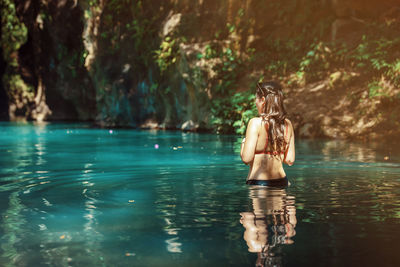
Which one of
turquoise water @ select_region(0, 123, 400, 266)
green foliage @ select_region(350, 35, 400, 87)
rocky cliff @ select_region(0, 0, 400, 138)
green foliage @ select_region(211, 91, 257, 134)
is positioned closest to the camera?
turquoise water @ select_region(0, 123, 400, 266)

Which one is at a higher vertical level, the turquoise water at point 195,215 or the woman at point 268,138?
the woman at point 268,138

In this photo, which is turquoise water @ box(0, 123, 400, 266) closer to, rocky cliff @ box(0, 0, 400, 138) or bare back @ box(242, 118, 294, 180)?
bare back @ box(242, 118, 294, 180)

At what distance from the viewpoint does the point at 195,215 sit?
6391 mm

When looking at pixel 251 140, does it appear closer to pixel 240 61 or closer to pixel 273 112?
pixel 273 112

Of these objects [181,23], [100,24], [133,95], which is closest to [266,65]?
[181,23]

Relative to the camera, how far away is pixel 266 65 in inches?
976

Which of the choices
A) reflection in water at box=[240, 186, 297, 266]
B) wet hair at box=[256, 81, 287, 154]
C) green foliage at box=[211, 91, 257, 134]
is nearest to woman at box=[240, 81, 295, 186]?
wet hair at box=[256, 81, 287, 154]

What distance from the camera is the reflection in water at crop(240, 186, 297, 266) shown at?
15.6 feet

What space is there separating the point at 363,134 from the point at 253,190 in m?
12.1

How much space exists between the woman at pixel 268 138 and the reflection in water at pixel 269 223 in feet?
0.74

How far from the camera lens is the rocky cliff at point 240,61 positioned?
20500 millimetres

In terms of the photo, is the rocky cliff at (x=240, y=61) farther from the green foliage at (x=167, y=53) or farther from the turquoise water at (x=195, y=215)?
the turquoise water at (x=195, y=215)

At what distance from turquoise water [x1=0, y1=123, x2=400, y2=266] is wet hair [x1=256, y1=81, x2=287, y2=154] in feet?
2.35

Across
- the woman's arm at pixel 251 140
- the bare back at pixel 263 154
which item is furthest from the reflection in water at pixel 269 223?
the woman's arm at pixel 251 140
